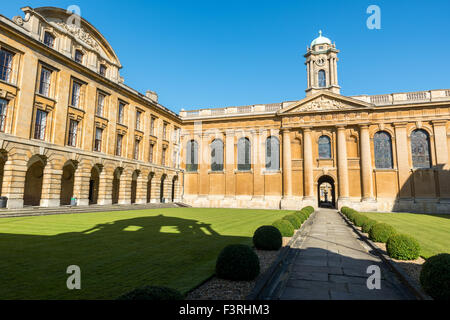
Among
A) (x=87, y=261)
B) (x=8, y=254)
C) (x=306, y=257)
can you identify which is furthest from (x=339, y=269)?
(x=8, y=254)

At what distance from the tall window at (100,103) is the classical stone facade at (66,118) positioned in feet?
0.34

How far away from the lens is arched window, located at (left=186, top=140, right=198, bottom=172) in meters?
41.7

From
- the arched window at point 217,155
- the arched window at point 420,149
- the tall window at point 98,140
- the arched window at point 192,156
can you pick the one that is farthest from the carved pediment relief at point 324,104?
the tall window at point 98,140

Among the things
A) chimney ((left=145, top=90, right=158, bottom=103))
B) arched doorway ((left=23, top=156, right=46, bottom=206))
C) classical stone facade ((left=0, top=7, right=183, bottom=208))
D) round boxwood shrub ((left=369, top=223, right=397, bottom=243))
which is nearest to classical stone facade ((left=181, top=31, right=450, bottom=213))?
chimney ((left=145, top=90, right=158, bottom=103))

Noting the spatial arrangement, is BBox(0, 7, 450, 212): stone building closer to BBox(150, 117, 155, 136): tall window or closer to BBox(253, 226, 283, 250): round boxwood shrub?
BBox(150, 117, 155, 136): tall window

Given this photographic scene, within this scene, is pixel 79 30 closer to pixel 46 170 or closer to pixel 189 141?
pixel 46 170

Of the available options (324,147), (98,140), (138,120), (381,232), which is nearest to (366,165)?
(324,147)

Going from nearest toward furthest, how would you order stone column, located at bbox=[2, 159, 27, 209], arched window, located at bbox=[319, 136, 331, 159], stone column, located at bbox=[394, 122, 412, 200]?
stone column, located at bbox=[2, 159, 27, 209]
stone column, located at bbox=[394, 122, 412, 200]
arched window, located at bbox=[319, 136, 331, 159]

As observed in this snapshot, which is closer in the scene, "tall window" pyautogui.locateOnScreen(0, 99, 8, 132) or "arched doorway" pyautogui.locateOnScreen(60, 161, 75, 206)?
"tall window" pyautogui.locateOnScreen(0, 99, 8, 132)

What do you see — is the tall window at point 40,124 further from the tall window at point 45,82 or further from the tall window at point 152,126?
the tall window at point 152,126

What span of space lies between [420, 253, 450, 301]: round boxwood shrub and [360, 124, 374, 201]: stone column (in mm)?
30871

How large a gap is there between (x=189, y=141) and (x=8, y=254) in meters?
35.2

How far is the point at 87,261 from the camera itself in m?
7.14
